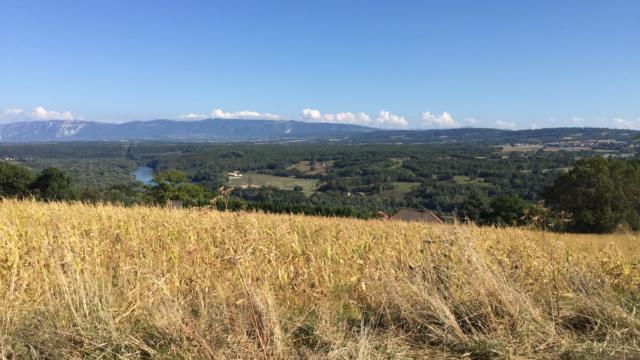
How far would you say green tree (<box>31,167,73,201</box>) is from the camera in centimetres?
3749

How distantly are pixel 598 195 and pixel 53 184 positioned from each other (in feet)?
173

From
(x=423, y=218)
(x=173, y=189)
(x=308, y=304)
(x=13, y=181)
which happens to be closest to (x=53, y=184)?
(x=13, y=181)

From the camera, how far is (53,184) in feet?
126

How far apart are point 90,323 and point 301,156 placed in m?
176

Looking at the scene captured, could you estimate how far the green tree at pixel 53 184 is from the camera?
37491mm

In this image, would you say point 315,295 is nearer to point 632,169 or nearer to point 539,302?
point 539,302

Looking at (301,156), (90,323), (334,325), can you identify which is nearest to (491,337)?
(334,325)

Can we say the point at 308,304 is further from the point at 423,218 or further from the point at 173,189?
the point at 173,189

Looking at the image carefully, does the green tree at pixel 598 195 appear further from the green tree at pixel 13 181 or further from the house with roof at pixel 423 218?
the green tree at pixel 13 181

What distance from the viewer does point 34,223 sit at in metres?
6.08

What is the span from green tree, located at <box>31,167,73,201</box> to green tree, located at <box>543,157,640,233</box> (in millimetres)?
47735

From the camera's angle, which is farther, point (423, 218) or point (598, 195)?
point (598, 195)

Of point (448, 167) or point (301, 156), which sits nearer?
point (448, 167)

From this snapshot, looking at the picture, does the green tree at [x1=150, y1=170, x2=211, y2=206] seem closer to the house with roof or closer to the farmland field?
the house with roof
